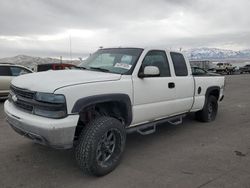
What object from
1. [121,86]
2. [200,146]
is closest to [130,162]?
[121,86]

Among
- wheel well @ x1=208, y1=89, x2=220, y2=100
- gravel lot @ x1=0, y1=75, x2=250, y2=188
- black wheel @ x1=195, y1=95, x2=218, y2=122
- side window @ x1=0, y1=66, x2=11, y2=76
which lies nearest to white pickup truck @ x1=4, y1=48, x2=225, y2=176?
gravel lot @ x1=0, y1=75, x2=250, y2=188

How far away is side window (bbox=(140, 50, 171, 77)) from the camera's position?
5.03 metres

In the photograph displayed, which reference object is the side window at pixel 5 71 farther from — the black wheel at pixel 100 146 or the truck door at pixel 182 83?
the black wheel at pixel 100 146

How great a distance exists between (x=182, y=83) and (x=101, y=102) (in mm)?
2266

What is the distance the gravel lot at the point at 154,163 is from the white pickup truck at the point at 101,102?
37 centimetres

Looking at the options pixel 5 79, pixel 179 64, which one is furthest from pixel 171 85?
pixel 5 79

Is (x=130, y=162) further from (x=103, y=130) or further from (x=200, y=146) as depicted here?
(x=200, y=146)

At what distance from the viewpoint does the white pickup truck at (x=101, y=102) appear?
3.57 meters

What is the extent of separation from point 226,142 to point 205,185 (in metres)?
2.14

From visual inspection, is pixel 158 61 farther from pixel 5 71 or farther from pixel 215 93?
pixel 5 71

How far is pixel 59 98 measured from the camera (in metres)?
3.52

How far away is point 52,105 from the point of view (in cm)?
352

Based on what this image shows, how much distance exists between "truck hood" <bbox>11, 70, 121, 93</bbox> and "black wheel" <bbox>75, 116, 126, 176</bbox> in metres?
0.59

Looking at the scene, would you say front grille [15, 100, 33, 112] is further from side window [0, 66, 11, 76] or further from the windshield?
side window [0, 66, 11, 76]
